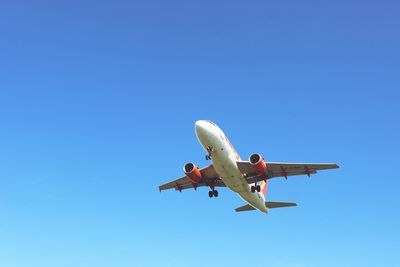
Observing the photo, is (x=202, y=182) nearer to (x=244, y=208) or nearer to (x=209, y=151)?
(x=209, y=151)

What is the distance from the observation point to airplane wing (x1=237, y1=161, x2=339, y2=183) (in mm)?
46250

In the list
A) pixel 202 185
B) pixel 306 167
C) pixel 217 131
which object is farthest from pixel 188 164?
pixel 306 167

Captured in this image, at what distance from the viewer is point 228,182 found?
46.8m

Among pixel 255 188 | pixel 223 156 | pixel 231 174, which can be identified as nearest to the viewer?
pixel 223 156

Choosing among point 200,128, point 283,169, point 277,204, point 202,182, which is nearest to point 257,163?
point 283,169

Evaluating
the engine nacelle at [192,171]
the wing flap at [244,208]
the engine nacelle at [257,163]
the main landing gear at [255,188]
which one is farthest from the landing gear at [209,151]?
the wing flap at [244,208]

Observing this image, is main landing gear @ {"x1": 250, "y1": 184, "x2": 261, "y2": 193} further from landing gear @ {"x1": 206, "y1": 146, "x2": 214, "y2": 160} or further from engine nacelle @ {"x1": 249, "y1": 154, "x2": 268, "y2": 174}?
landing gear @ {"x1": 206, "y1": 146, "x2": 214, "y2": 160}

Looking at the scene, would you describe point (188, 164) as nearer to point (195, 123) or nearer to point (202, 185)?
point (202, 185)

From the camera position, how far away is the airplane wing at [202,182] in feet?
164

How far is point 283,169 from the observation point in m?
48.4

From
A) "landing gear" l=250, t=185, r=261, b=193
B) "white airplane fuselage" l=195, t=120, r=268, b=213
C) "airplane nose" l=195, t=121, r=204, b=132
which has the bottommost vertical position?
"landing gear" l=250, t=185, r=261, b=193

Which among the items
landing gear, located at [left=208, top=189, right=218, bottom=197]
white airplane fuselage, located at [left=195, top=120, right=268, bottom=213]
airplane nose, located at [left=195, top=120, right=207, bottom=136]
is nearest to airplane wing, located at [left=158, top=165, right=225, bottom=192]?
landing gear, located at [left=208, top=189, right=218, bottom=197]

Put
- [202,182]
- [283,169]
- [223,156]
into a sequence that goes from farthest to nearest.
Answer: [202,182], [283,169], [223,156]

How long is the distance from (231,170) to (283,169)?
253 inches
